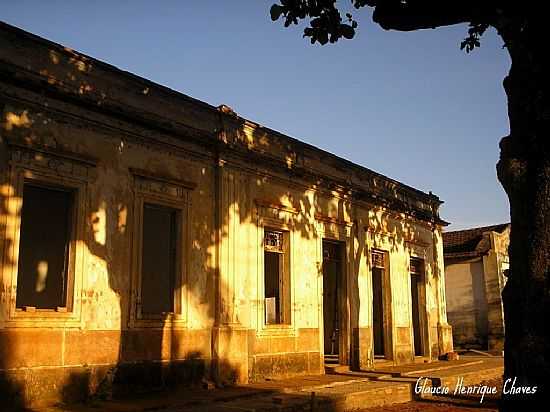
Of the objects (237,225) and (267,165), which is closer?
(237,225)

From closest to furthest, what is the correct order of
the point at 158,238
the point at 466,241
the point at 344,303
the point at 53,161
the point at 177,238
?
1. the point at 53,161
2. the point at 177,238
3. the point at 158,238
4. the point at 344,303
5. the point at 466,241

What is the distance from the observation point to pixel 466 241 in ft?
84.0

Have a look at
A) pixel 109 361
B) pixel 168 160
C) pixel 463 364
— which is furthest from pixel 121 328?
pixel 463 364

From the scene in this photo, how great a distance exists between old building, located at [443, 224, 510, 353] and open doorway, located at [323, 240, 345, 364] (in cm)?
930

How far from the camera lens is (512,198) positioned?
5.30 m

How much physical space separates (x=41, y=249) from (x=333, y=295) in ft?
24.6

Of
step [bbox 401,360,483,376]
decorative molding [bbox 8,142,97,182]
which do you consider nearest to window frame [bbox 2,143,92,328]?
decorative molding [bbox 8,142,97,182]

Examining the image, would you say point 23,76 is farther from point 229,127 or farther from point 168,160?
point 229,127

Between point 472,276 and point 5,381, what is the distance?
1996 centimetres

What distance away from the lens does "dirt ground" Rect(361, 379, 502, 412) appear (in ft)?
32.6

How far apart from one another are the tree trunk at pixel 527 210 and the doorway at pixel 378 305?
10981 mm

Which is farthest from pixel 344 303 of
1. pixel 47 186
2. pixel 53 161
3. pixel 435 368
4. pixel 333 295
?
pixel 53 161

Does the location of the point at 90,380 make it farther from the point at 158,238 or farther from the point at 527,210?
the point at 527,210

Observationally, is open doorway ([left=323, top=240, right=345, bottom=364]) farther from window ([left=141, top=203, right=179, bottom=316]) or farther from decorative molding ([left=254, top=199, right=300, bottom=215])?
window ([left=141, top=203, right=179, bottom=316])
